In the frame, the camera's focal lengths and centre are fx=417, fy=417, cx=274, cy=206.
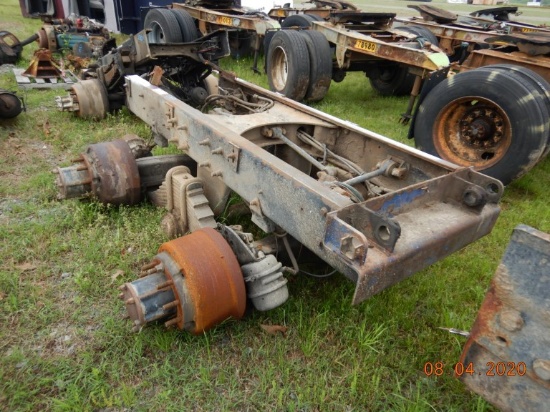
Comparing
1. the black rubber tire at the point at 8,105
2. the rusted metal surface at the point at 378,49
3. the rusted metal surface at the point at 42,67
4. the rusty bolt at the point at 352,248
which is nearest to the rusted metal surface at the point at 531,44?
the rusted metal surface at the point at 378,49

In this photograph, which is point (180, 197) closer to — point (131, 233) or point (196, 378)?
point (131, 233)

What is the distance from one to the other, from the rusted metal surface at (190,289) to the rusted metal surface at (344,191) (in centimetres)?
38

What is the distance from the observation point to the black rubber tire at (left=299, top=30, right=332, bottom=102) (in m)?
6.17

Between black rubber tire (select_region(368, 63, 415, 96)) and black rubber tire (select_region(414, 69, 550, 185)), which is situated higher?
black rubber tire (select_region(414, 69, 550, 185))

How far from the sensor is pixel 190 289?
199 centimetres

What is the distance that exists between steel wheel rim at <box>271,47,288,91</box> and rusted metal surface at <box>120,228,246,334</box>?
16.8 feet

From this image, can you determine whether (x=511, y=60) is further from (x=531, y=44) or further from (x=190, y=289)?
(x=190, y=289)

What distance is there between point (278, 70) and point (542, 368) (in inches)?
250

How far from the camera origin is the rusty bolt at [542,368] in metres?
1.24

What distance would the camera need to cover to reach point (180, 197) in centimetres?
287

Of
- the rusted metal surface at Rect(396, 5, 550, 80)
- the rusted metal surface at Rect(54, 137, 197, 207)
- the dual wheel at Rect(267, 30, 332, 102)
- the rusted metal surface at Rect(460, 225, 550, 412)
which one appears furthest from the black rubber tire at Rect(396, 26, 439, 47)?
the rusted metal surface at Rect(460, 225, 550, 412)

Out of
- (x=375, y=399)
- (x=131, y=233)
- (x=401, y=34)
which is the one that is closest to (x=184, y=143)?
(x=131, y=233)

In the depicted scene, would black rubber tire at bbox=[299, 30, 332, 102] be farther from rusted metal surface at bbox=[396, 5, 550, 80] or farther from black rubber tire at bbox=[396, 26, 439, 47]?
black rubber tire at bbox=[396, 26, 439, 47]

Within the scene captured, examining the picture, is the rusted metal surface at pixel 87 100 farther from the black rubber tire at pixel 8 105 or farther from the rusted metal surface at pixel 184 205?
the rusted metal surface at pixel 184 205
